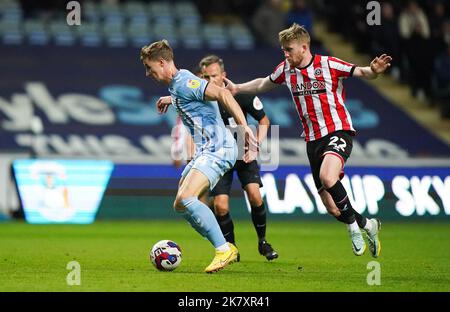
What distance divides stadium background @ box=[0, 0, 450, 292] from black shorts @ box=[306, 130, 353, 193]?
21.2 ft

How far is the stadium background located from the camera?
Answer: 16781 mm

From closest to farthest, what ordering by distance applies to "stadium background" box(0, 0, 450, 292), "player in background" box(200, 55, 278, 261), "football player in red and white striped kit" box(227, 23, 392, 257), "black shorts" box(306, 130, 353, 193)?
"football player in red and white striped kit" box(227, 23, 392, 257)
"black shorts" box(306, 130, 353, 193)
"player in background" box(200, 55, 278, 261)
"stadium background" box(0, 0, 450, 292)

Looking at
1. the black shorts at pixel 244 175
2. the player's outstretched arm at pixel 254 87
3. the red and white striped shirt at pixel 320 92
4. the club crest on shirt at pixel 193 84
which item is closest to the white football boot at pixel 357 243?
the red and white striped shirt at pixel 320 92

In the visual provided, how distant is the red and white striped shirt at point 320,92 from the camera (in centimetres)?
988

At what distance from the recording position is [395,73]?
23672 mm

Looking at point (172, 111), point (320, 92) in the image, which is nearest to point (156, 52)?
point (320, 92)

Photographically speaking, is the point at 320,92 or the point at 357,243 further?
the point at 320,92

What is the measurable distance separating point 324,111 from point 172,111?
10.9m

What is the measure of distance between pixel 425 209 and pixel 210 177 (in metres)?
8.43

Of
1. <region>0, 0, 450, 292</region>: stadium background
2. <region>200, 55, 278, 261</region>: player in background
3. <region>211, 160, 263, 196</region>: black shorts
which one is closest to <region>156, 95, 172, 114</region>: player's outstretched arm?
<region>200, 55, 278, 261</region>: player in background

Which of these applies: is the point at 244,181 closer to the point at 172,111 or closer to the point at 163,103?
the point at 163,103

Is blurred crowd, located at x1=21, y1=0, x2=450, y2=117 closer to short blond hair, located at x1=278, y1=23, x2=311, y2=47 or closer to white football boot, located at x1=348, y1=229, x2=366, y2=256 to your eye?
short blond hair, located at x1=278, y1=23, x2=311, y2=47

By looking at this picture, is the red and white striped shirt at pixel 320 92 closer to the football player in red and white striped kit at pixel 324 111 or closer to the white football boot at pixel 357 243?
the football player in red and white striped kit at pixel 324 111

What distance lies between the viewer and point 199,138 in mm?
9281
